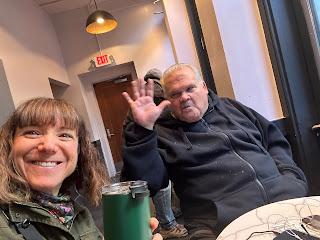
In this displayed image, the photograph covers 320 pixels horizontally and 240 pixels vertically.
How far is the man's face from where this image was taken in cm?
134

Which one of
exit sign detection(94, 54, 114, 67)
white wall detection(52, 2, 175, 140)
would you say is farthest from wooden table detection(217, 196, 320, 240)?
exit sign detection(94, 54, 114, 67)

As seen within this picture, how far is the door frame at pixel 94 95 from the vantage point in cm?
476

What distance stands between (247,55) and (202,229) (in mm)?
1293

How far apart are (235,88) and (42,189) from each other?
151 centimetres

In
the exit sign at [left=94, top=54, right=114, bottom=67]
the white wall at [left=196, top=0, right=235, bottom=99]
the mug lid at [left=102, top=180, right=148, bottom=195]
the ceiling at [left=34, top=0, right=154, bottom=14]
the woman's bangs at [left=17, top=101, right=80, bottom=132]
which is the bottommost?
the mug lid at [left=102, top=180, right=148, bottom=195]

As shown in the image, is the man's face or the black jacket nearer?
the black jacket

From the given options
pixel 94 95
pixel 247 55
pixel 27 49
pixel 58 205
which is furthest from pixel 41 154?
pixel 94 95

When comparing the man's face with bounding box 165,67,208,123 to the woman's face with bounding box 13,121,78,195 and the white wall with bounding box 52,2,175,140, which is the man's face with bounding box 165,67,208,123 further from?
the white wall with bounding box 52,2,175,140

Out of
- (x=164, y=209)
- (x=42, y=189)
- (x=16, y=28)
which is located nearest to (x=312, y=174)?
(x=164, y=209)

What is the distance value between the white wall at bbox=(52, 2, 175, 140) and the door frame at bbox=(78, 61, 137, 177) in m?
0.20

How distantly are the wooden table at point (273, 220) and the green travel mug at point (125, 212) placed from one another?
343 millimetres

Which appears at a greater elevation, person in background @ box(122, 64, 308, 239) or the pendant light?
the pendant light

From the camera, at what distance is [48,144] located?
79 centimetres

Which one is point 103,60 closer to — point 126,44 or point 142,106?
point 126,44
